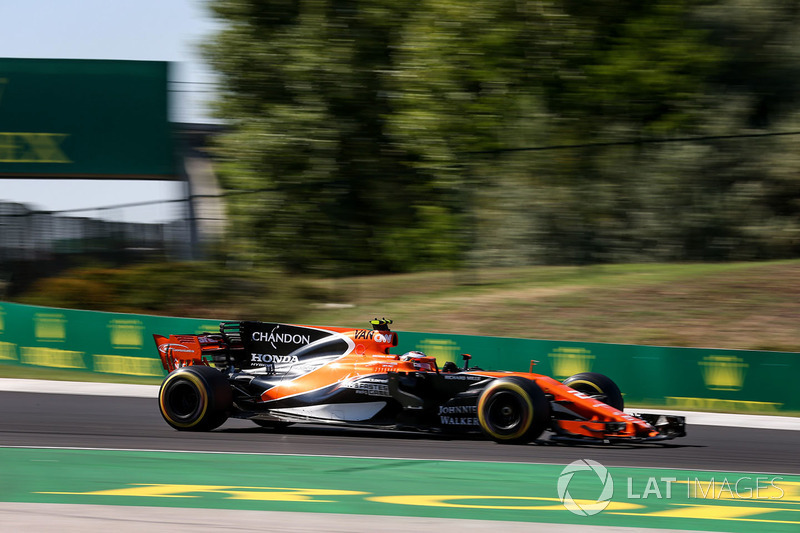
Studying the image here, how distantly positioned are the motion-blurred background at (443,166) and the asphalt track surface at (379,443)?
9.10 m

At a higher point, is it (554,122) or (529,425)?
(554,122)

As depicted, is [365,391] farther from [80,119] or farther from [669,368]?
[80,119]

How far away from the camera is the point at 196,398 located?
9.97 meters

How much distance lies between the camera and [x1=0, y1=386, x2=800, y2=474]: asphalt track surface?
875cm

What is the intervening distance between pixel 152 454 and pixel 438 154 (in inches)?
673

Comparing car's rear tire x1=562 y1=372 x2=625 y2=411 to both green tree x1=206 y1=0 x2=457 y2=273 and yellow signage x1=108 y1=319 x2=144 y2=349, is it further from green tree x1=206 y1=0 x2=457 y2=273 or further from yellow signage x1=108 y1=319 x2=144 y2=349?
green tree x1=206 y1=0 x2=457 y2=273

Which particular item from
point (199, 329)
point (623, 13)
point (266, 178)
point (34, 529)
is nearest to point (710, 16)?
point (623, 13)

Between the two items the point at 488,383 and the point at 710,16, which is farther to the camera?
the point at 710,16

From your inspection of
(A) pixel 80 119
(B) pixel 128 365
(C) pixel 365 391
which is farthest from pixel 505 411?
(A) pixel 80 119

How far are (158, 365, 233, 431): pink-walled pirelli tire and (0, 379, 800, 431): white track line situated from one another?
403 cm

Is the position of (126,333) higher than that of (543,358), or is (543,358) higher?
(126,333)

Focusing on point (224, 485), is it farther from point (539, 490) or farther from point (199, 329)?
point (199, 329)

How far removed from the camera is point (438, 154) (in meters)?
24.9

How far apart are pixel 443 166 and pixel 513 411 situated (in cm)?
1400
